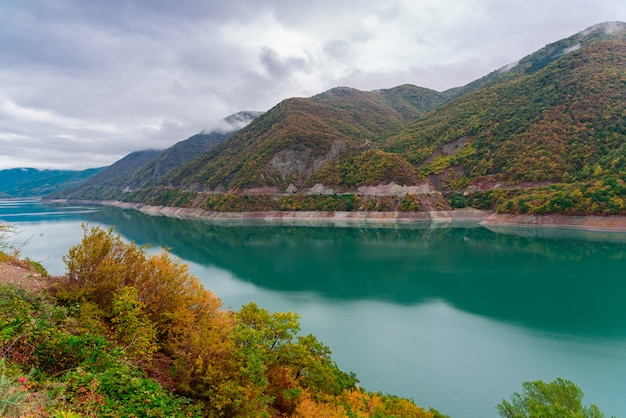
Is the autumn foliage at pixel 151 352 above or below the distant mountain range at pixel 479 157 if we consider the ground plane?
below

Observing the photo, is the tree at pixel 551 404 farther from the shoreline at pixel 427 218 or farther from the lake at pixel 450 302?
the shoreline at pixel 427 218

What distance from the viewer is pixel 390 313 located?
26.4m

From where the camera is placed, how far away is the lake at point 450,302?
1711cm

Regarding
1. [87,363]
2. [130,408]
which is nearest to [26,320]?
[87,363]

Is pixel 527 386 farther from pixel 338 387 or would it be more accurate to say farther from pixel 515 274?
pixel 515 274

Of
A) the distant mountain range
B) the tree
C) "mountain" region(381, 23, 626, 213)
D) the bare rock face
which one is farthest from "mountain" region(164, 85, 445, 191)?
the tree

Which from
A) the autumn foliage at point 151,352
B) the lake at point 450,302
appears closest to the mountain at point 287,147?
the lake at point 450,302

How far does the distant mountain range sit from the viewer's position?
72.9 m

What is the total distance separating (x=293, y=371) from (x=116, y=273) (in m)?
6.32

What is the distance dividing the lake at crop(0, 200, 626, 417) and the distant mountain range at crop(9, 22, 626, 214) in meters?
17.8

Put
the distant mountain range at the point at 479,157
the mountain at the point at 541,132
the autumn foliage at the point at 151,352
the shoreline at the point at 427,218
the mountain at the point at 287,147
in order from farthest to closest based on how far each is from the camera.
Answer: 1. the mountain at the point at 287,147
2. the mountain at the point at 541,132
3. the distant mountain range at the point at 479,157
4. the shoreline at the point at 427,218
5. the autumn foliage at the point at 151,352

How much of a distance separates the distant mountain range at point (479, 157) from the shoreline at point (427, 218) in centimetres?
179

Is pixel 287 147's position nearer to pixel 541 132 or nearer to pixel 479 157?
pixel 479 157

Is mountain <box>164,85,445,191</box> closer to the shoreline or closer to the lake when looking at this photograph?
the shoreline
